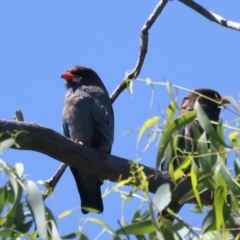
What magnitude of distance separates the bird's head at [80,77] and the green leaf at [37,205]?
319 centimetres

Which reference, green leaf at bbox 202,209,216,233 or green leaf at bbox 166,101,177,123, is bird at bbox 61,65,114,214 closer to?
green leaf at bbox 166,101,177,123

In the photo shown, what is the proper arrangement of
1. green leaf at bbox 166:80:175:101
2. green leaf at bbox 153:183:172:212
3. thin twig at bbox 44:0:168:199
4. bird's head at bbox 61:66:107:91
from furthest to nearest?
bird's head at bbox 61:66:107:91 < thin twig at bbox 44:0:168:199 < green leaf at bbox 166:80:175:101 < green leaf at bbox 153:183:172:212

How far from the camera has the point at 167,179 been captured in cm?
365

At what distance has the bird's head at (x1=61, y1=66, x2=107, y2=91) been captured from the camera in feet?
19.1

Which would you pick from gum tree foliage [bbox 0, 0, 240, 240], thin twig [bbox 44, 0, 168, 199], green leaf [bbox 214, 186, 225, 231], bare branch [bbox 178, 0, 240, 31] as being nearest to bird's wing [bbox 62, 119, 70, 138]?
thin twig [bbox 44, 0, 168, 199]

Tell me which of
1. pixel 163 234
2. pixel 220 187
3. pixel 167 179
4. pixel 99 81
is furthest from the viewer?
pixel 99 81

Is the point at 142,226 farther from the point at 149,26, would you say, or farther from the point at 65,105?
the point at 65,105

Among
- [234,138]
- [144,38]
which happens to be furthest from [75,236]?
[144,38]

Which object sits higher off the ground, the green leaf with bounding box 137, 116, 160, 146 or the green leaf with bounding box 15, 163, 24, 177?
the green leaf with bounding box 137, 116, 160, 146

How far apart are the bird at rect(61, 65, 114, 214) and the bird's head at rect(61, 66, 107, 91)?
0.13 metres

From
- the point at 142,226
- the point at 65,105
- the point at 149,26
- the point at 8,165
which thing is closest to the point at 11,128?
the point at 8,165

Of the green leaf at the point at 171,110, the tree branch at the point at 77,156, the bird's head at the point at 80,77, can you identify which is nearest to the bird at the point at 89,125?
the bird's head at the point at 80,77

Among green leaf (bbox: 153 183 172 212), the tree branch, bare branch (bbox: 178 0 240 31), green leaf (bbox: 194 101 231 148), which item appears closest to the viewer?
green leaf (bbox: 153 183 172 212)

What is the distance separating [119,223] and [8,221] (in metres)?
0.45
